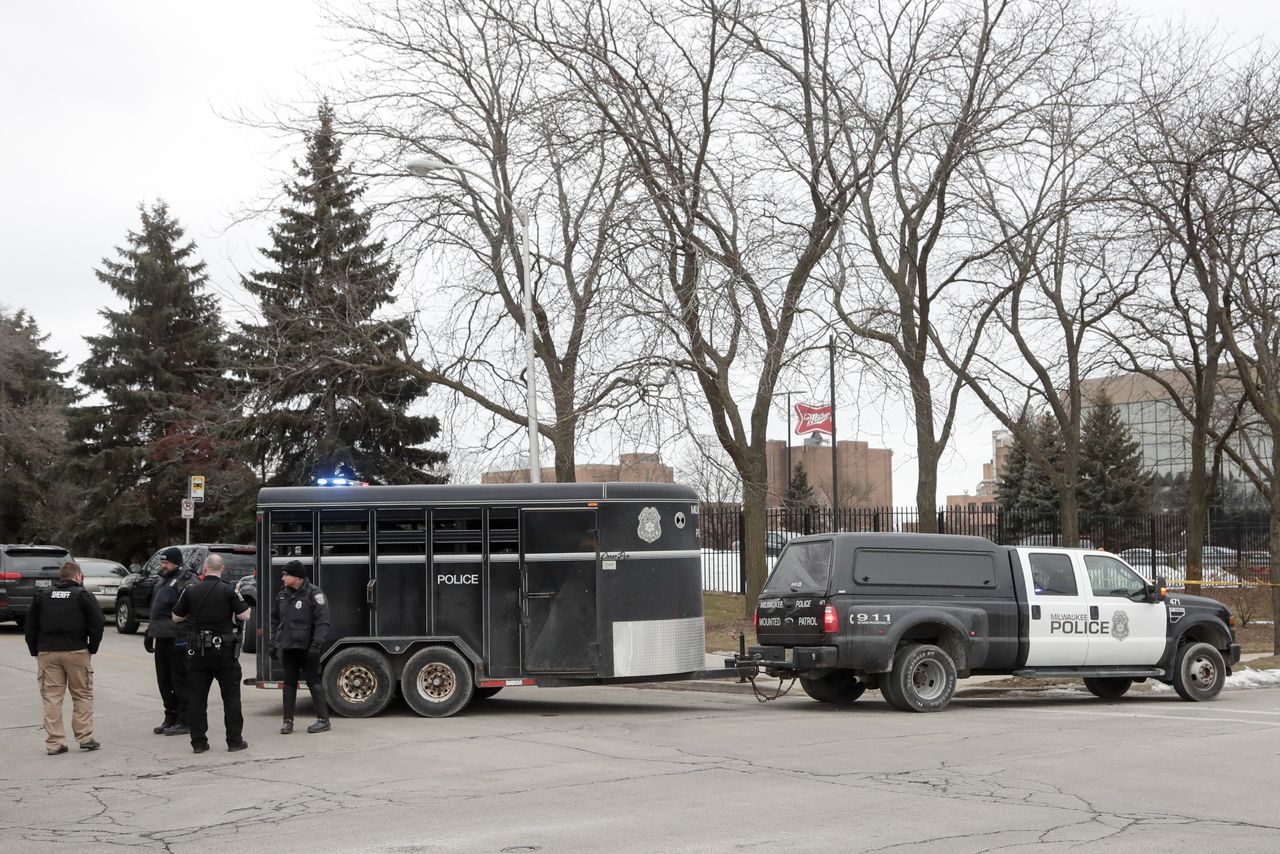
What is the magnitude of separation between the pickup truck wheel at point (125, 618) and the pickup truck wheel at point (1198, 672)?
20.2 meters

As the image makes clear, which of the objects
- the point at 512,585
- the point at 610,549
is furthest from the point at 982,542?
the point at 512,585

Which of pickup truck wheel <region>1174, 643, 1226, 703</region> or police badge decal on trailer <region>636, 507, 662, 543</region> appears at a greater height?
police badge decal on trailer <region>636, 507, 662, 543</region>

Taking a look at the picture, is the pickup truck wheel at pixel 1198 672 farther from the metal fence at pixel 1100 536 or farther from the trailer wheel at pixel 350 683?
the metal fence at pixel 1100 536

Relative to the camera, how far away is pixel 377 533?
14.8 metres

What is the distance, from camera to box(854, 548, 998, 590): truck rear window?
1489 cm

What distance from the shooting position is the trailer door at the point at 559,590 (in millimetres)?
14664

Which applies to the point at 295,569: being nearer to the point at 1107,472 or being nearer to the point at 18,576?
the point at 18,576

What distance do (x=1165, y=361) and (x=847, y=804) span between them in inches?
1022

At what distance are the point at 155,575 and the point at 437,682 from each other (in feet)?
44.5

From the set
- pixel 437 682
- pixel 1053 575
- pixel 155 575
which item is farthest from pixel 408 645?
pixel 155 575

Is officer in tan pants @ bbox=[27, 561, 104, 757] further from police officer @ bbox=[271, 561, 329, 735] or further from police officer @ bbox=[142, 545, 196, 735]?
police officer @ bbox=[271, 561, 329, 735]

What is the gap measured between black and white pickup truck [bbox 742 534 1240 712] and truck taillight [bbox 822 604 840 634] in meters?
0.01

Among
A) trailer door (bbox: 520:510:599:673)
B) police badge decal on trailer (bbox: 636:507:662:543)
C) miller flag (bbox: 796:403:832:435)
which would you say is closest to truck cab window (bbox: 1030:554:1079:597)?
police badge decal on trailer (bbox: 636:507:662:543)

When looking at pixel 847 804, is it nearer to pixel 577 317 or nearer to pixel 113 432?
pixel 577 317
